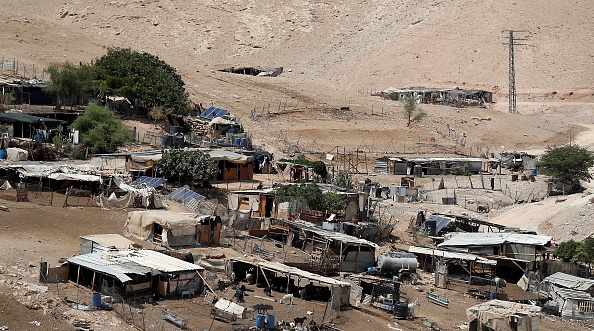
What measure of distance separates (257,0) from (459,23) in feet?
72.8

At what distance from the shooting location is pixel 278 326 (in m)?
24.6

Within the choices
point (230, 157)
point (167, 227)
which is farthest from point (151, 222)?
point (230, 157)

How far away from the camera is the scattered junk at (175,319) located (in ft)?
78.8

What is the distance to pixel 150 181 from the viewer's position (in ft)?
132

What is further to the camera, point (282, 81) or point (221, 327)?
point (282, 81)

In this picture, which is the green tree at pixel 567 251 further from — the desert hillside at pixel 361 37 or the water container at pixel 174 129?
the desert hillside at pixel 361 37

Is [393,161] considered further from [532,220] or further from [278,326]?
[278,326]

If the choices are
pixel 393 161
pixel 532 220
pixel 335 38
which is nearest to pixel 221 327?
pixel 532 220

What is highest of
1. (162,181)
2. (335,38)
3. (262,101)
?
(335,38)

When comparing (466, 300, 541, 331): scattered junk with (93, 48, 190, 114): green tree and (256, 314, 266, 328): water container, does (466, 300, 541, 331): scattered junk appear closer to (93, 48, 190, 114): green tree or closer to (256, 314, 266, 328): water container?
(256, 314, 266, 328): water container

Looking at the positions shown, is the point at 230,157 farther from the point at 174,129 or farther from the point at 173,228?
the point at 173,228

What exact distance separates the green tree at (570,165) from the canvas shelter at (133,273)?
29272 millimetres

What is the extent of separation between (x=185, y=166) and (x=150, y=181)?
1765 mm

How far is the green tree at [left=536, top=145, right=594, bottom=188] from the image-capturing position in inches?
2040
